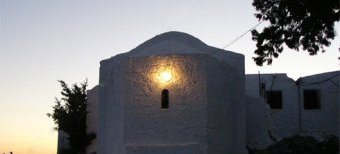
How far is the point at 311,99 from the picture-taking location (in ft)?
88.0

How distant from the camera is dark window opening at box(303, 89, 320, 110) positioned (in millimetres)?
26688

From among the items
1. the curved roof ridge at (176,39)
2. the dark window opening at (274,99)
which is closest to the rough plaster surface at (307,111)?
the dark window opening at (274,99)

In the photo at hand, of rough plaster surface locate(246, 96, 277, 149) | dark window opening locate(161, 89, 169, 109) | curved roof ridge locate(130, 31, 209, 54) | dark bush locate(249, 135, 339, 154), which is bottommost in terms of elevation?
dark bush locate(249, 135, 339, 154)

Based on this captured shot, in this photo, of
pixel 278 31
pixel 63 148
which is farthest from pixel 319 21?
pixel 63 148

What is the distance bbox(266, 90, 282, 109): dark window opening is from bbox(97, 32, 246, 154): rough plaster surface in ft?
19.6

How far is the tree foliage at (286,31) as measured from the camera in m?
16.2

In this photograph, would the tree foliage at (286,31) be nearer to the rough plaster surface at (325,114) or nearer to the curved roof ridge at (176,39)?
the curved roof ridge at (176,39)

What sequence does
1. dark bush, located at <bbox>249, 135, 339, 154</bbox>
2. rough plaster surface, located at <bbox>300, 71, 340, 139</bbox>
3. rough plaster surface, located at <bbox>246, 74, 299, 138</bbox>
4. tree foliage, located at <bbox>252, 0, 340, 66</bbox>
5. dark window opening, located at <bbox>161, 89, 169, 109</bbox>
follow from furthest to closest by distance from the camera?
rough plaster surface, located at <bbox>246, 74, 299, 138</bbox>, rough plaster surface, located at <bbox>300, 71, 340, 139</bbox>, dark bush, located at <bbox>249, 135, 339, 154</bbox>, dark window opening, located at <bbox>161, 89, 169, 109</bbox>, tree foliage, located at <bbox>252, 0, 340, 66</bbox>

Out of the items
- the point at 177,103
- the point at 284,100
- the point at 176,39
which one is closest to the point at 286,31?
the point at 177,103

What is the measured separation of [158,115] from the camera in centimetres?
1980

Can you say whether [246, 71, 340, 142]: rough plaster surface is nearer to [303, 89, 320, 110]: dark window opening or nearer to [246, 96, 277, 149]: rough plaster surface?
[303, 89, 320, 110]: dark window opening

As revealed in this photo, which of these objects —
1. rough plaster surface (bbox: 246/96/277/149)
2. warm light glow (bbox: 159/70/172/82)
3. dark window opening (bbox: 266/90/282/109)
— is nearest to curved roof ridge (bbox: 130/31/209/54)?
rough plaster surface (bbox: 246/96/277/149)

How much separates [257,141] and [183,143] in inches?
200

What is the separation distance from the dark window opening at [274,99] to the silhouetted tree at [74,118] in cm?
881
